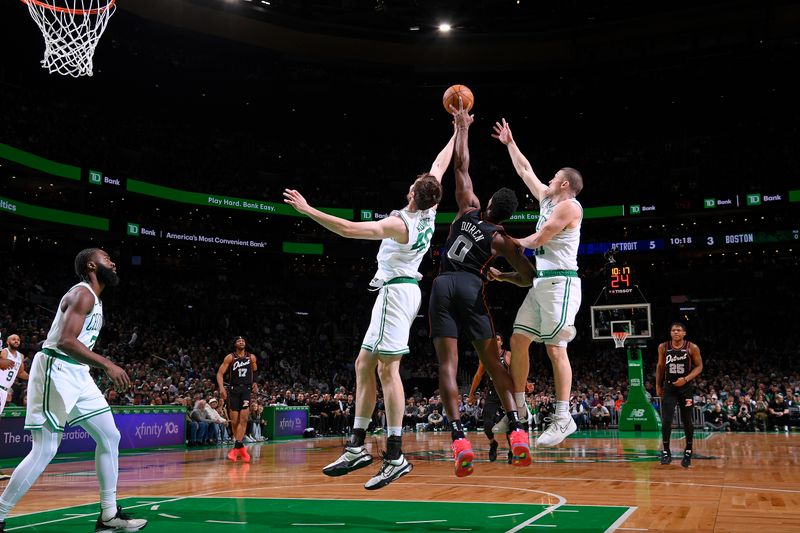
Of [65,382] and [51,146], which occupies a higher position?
[51,146]

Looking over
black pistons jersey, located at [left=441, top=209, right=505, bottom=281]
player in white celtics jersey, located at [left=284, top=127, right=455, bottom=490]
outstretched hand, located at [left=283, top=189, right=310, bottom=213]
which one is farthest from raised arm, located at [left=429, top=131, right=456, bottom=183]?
outstretched hand, located at [left=283, top=189, right=310, bottom=213]

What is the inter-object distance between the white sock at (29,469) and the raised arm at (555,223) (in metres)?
4.25

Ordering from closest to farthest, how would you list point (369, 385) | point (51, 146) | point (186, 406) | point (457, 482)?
point (369, 385) < point (457, 482) < point (186, 406) < point (51, 146)

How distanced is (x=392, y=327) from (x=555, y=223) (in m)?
1.73

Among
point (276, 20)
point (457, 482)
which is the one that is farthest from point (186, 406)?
point (276, 20)

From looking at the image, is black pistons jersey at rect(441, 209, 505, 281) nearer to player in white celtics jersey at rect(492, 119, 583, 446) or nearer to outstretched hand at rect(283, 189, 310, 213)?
player in white celtics jersey at rect(492, 119, 583, 446)

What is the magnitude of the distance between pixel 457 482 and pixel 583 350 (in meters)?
28.4

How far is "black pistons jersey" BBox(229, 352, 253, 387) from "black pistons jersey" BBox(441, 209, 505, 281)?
7912 millimetres

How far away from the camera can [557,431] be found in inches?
273

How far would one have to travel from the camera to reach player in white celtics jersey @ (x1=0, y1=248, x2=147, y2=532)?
5.93 m

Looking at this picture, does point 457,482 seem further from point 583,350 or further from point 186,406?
point 583,350

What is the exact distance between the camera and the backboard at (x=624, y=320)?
22.6 metres

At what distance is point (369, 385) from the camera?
21.9ft

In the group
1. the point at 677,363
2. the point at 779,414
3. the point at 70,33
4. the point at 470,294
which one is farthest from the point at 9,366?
the point at 779,414
